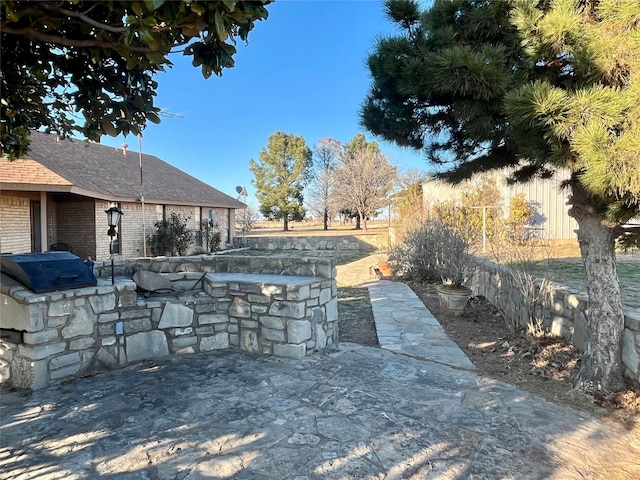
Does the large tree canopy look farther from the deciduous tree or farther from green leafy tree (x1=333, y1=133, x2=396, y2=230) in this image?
the deciduous tree

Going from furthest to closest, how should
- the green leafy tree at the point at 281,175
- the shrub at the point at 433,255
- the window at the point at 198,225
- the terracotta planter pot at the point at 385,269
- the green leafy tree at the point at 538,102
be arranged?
1. the green leafy tree at the point at 281,175
2. the window at the point at 198,225
3. the terracotta planter pot at the point at 385,269
4. the shrub at the point at 433,255
5. the green leafy tree at the point at 538,102

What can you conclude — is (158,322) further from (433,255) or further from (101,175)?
(101,175)

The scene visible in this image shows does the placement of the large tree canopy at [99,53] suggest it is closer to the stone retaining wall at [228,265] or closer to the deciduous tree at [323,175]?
the stone retaining wall at [228,265]

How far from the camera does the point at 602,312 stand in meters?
3.16

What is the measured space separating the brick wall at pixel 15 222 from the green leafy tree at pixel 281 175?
864 inches

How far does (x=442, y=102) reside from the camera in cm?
348

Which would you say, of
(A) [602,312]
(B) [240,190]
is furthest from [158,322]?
(B) [240,190]

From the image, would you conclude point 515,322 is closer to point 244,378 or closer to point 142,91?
point 244,378

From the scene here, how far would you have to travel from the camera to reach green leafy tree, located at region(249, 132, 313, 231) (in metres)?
31.2

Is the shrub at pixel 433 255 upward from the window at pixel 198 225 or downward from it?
downward

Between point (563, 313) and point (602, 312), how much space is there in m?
1.23

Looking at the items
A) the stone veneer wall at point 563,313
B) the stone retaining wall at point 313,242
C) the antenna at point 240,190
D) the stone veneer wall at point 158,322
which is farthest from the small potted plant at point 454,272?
the antenna at point 240,190

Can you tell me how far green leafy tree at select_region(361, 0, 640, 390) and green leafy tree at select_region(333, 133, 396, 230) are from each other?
2448 cm

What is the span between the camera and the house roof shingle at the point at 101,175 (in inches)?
359
